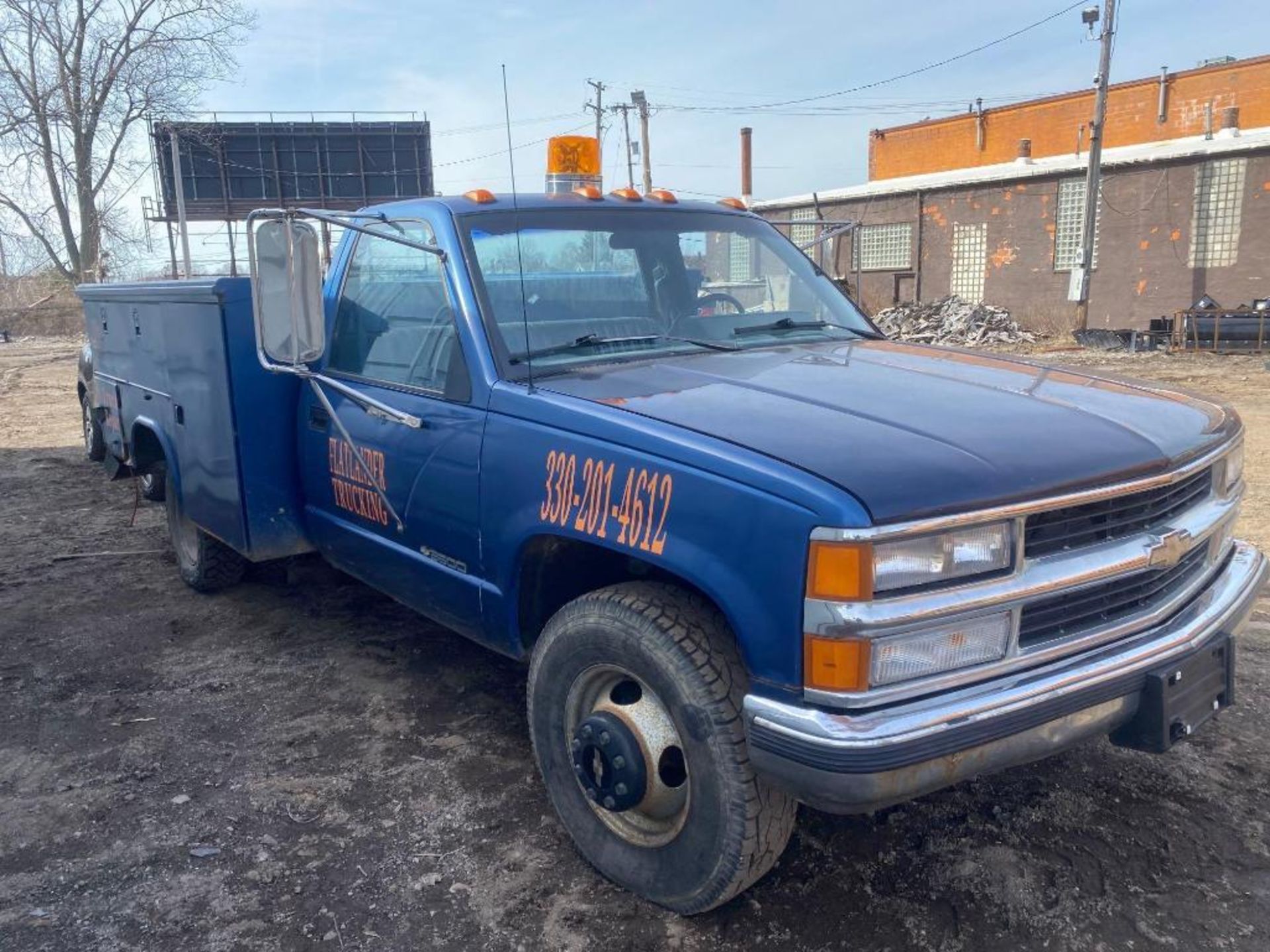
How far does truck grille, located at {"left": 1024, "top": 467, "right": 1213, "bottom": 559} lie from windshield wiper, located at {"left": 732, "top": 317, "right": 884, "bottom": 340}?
4.86ft

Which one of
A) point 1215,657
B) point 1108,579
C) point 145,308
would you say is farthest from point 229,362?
point 1215,657

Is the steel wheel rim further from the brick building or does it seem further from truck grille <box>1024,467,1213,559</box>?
the brick building

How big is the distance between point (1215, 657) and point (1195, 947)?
2.30 feet

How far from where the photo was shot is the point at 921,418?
98.8 inches

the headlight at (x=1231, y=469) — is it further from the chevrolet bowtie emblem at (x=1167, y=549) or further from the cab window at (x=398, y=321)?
the cab window at (x=398, y=321)

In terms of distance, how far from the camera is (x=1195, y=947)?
8.04ft

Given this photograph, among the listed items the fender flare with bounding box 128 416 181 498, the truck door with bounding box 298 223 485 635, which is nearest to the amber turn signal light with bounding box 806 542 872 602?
the truck door with bounding box 298 223 485 635

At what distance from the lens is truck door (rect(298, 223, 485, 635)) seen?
10.4 ft

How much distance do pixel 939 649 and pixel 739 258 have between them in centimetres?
229

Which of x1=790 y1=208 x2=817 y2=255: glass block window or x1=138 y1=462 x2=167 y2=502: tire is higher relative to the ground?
x1=790 y1=208 x2=817 y2=255: glass block window

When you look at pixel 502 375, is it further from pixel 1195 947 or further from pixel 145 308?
pixel 145 308

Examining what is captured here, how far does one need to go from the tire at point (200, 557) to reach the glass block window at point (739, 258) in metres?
2.90

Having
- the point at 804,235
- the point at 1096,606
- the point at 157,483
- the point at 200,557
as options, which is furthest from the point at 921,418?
the point at 157,483

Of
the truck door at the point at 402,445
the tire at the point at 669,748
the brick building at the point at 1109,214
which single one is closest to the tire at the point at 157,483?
the truck door at the point at 402,445
